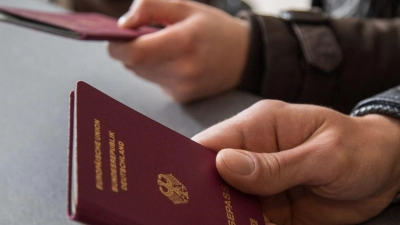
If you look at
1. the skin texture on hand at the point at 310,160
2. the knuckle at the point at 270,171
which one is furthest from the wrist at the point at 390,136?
the knuckle at the point at 270,171

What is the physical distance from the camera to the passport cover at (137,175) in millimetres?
264

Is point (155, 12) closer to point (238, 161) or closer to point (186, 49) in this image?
point (186, 49)

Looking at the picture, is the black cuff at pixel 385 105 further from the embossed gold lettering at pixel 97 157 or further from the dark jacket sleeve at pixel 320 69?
the embossed gold lettering at pixel 97 157

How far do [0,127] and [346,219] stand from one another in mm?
430

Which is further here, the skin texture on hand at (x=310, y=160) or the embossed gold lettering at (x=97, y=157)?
the skin texture on hand at (x=310, y=160)

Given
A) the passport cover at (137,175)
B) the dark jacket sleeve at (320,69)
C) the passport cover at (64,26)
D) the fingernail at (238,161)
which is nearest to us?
the passport cover at (137,175)

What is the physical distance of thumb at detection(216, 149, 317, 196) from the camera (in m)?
0.38

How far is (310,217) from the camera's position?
1.47ft

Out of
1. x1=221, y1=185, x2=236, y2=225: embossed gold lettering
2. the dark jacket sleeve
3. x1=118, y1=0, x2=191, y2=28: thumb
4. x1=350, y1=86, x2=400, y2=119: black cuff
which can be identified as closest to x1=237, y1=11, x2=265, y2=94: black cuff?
the dark jacket sleeve

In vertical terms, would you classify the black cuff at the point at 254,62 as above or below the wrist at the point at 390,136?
below

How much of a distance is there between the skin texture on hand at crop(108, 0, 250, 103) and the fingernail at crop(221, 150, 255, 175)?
0.78ft

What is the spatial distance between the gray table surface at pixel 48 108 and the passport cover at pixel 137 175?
0.15m

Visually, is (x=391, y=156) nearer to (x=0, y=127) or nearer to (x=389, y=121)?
(x=389, y=121)

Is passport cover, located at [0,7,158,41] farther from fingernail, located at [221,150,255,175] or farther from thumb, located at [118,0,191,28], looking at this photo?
fingernail, located at [221,150,255,175]
